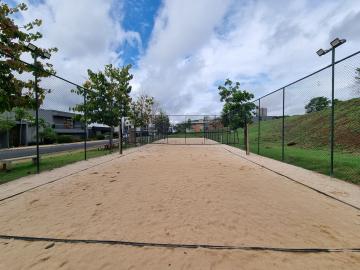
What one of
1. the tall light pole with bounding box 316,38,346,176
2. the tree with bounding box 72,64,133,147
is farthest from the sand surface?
the tree with bounding box 72,64,133,147

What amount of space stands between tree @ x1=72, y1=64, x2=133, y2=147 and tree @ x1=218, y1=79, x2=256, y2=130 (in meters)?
8.86

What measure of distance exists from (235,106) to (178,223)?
20791mm

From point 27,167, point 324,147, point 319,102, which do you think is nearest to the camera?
point 27,167

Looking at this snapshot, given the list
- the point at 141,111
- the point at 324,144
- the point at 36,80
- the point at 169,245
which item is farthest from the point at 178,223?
the point at 141,111

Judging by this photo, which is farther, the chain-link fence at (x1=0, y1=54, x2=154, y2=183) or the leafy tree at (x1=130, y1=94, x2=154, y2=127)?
the leafy tree at (x1=130, y1=94, x2=154, y2=127)

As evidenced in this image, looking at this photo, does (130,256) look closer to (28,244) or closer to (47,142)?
(28,244)

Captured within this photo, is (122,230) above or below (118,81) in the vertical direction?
below

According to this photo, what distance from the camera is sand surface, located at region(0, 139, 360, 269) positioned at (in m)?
2.69

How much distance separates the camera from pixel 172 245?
3018mm

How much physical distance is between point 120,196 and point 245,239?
9.28 feet

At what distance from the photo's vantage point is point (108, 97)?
18.1 m

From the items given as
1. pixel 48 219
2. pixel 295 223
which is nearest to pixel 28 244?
pixel 48 219

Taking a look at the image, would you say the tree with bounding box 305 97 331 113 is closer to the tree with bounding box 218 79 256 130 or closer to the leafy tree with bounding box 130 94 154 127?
the tree with bounding box 218 79 256 130

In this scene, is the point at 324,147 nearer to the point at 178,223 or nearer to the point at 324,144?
the point at 324,144
